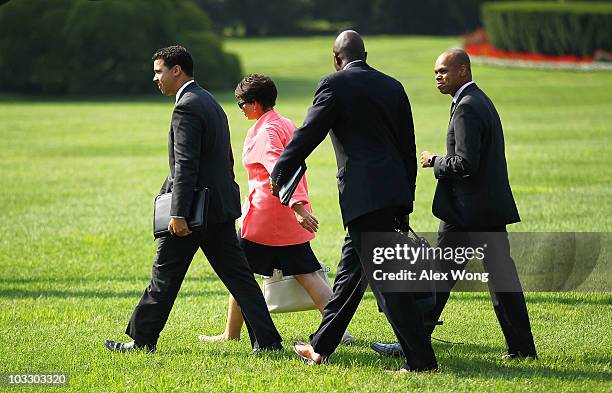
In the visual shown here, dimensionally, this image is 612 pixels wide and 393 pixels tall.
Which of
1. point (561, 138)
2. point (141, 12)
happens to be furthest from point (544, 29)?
point (561, 138)

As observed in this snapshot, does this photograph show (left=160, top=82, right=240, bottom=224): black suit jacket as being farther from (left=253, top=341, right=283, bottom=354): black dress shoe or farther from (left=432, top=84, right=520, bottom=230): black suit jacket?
(left=432, top=84, right=520, bottom=230): black suit jacket

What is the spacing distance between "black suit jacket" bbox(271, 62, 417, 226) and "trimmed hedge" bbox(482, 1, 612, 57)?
132 ft

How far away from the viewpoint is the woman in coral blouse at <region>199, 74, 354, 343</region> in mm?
7164

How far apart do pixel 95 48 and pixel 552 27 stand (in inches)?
739

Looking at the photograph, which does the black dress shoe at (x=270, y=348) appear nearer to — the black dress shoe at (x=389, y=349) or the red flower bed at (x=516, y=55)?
the black dress shoe at (x=389, y=349)

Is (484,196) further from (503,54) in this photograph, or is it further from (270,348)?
(503,54)

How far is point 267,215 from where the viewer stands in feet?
23.9

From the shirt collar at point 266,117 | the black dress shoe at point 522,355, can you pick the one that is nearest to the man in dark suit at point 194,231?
the shirt collar at point 266,117

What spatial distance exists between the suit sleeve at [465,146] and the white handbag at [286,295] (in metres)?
1.30

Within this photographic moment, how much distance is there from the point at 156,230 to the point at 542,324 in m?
2.84

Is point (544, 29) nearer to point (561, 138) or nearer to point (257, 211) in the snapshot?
point (561, 138)

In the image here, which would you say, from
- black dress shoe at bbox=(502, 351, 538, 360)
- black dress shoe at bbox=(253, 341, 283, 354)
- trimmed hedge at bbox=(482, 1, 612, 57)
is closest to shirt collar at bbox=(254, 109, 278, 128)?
black dress shoe at bbox=(253, 341, 283, 354)

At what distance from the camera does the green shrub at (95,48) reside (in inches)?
1528

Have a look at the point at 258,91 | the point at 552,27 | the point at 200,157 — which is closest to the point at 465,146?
the point at 258,91
